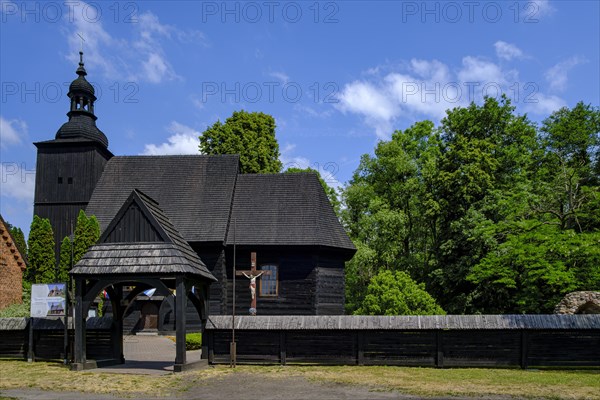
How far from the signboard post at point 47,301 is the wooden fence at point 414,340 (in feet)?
18.0

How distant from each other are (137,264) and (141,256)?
326 mm

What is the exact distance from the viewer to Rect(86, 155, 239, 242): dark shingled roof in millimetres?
32156

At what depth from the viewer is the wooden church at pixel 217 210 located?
31203mm

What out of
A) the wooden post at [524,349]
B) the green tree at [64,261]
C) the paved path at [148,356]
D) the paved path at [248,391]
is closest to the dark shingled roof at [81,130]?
the green tree at [64,261]

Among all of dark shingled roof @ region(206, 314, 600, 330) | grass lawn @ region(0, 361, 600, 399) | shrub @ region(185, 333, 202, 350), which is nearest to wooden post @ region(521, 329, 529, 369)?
dark shingled roof @ region(206, 314, 600, 330)

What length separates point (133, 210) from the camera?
19.0 meters

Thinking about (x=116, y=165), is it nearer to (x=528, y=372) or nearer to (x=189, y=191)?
(x=189, y=191)

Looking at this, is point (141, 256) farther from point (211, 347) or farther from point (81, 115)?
point (81, 115)

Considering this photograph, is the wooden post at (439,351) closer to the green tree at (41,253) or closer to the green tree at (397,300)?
the green tree at (397,300)

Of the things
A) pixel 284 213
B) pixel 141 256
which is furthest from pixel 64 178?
pixel 141 256

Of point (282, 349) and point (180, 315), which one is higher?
point (180, 315)

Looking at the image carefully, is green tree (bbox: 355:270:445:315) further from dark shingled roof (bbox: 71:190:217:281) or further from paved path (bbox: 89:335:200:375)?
dark shingled roof (bbox: 71:190:217:281)

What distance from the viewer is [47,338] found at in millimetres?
21172

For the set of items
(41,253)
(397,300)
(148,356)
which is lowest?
(148,356)
